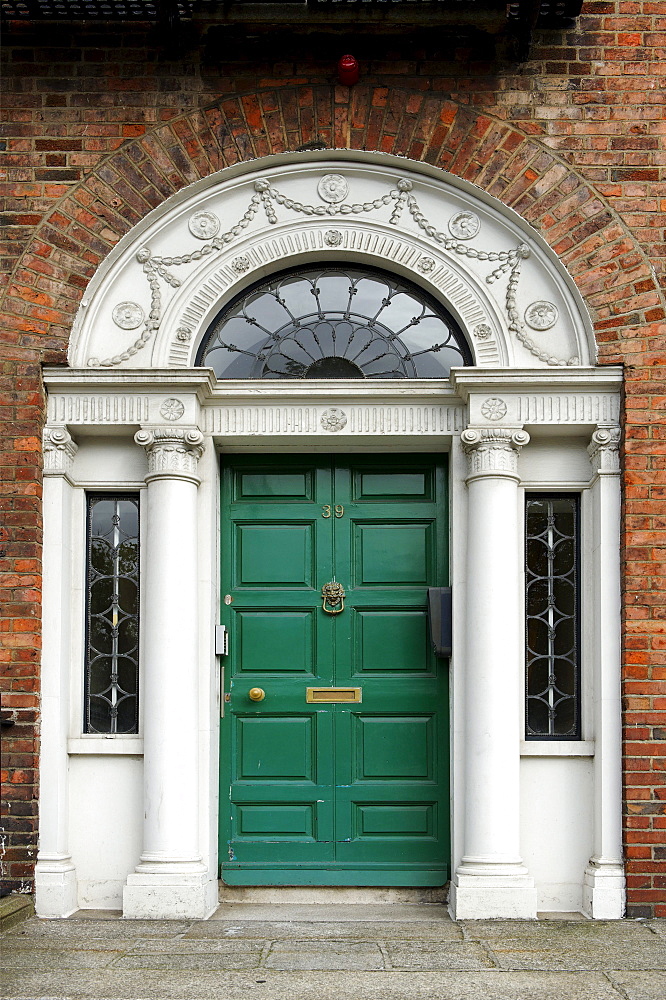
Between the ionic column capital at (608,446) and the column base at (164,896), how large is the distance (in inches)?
128

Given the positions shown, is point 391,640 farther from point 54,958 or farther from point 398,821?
point 54,958

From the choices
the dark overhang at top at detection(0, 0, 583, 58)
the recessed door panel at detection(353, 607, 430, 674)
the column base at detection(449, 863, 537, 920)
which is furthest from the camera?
the recessed door panel at detection(353, 607, 430, 674)

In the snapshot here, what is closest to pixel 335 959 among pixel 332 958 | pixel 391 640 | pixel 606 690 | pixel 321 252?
pixel 332 958

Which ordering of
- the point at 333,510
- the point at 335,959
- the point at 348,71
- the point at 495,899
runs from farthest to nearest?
the point at 333,510 < the point at 348,71 < the point at 495,899 < the point at 335,959

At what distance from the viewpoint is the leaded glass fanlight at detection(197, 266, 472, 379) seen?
705 cm

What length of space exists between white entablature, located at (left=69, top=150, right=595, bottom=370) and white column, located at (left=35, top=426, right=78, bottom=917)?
67 centimetres

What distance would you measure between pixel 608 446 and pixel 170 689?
283cm

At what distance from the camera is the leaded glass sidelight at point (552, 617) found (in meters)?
6.79

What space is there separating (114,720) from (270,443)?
1.86m

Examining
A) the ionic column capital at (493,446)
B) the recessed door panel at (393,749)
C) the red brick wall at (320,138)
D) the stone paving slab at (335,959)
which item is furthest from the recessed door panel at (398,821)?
the red brick wall at (320,138)

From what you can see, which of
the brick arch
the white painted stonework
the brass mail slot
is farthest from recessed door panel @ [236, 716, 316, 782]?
the brick arch

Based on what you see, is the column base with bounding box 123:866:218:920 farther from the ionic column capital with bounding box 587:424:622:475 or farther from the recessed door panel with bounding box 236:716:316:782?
the ionic column capital with bounding box 587:424:622:475

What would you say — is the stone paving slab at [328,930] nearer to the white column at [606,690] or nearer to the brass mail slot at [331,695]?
the white column at [606,690]

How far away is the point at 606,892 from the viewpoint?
6.40m
